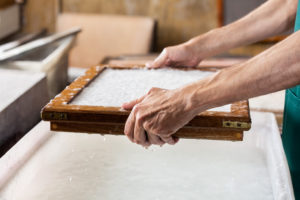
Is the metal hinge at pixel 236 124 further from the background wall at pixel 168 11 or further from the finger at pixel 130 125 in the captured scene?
the background wall at pixel 168 11

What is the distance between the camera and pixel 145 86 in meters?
1.22

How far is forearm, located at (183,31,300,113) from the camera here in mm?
892

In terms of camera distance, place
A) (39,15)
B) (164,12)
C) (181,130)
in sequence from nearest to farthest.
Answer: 1. (181,130)
2. (164,12)
3. (39,15)

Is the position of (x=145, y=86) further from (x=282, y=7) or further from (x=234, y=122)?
(x=282, y=7)

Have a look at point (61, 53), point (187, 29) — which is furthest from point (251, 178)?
point (187, 29)

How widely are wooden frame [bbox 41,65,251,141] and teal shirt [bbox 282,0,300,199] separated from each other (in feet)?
0.73

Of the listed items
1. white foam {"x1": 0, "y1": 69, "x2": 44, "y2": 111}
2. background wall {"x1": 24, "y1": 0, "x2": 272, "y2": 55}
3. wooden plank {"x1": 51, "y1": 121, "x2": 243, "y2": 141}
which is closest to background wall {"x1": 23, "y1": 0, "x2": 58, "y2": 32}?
background wall {"x1": 24, "y1": 0, "x2": 272, "y2": 55}

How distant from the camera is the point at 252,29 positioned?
1399 mm

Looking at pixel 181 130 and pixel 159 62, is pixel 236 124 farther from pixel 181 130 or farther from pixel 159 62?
pixel 159 62

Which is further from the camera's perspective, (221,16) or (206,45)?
(221,16)

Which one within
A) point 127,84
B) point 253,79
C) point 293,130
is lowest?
point 293,130

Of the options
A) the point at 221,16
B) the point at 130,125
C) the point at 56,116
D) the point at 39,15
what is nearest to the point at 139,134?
the point at 130,125

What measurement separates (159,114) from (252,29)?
60 centimetres

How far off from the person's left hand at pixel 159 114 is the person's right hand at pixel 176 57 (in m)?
0.39
